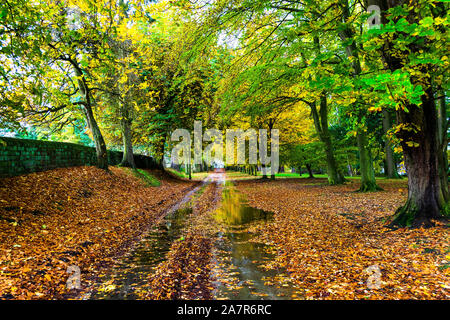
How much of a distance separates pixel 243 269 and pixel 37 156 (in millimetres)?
10990

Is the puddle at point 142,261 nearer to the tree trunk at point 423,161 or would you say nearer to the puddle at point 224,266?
the puddle at point 224,266

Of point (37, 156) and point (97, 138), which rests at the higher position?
point (97, 138)

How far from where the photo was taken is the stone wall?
930cm

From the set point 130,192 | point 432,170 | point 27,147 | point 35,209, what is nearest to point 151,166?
point 130,192

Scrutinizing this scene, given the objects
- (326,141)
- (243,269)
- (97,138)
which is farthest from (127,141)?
(243,269)

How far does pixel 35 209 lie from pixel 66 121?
10468 mm

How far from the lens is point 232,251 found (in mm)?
5410

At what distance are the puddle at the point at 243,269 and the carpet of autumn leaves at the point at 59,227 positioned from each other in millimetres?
2201

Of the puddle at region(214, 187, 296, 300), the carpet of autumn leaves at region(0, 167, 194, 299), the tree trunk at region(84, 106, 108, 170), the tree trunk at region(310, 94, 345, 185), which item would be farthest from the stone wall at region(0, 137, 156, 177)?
the tree trunk at region(310, 94, 345, 185)

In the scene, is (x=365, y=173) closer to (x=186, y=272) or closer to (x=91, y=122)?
(x=186, y=272)

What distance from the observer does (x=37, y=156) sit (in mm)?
10922

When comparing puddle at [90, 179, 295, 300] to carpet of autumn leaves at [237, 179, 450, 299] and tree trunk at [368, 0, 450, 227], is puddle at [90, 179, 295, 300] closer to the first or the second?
carpet of autumn leaves at [237, 179, 450, 299]

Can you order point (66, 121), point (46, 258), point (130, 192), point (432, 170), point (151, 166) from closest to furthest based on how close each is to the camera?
point (46, 258)
point (432, 170)
point (130, 192)
point (66, 121)
point (151, 166)
